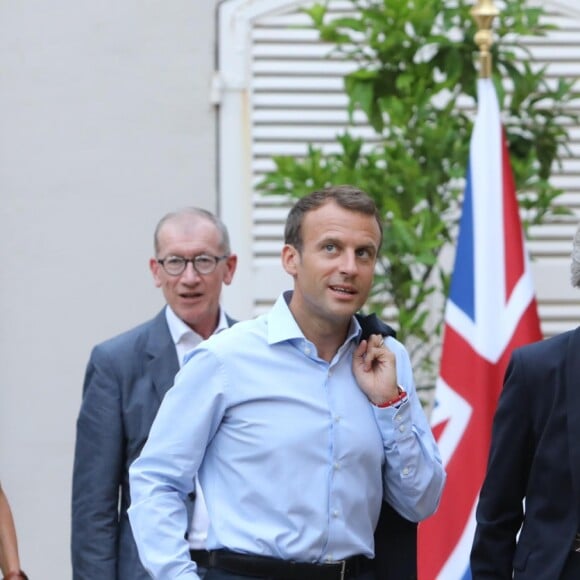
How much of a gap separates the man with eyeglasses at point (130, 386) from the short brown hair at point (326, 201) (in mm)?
1151

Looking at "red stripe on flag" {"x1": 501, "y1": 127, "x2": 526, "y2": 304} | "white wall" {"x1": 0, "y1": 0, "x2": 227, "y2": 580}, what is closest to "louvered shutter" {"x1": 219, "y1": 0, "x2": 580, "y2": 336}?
"white wall" {"x1": 0, "y1": 0, "x2": 227, "y2": 580}

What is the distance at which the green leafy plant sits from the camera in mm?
6625

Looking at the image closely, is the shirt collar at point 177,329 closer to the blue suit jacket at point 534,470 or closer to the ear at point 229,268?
Answer: the ear at point 229,268

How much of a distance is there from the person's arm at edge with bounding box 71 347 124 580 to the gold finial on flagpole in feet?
6.81

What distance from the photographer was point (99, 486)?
16.5 ft

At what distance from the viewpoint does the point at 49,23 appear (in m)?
7.47

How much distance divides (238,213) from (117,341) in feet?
7.43

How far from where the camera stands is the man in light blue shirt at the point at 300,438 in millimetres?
3857

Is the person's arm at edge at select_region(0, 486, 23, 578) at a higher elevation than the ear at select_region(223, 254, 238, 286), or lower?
lower

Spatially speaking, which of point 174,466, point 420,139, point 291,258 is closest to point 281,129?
point 420,139

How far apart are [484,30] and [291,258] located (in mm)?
2648

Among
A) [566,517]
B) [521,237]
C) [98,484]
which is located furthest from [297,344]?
[521,237]

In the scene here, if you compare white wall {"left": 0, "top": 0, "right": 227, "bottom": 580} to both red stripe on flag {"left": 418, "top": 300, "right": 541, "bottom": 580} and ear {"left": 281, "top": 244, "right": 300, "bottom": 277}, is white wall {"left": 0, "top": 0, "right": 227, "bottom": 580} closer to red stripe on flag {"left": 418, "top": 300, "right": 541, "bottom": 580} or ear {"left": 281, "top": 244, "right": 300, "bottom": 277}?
red stripe on flag {"left": 418, "top": 300, "right": 541, "bottom": 580}

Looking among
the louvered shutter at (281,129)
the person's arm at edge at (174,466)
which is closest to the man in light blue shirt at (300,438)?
the person's arm at edge at (174,466)
